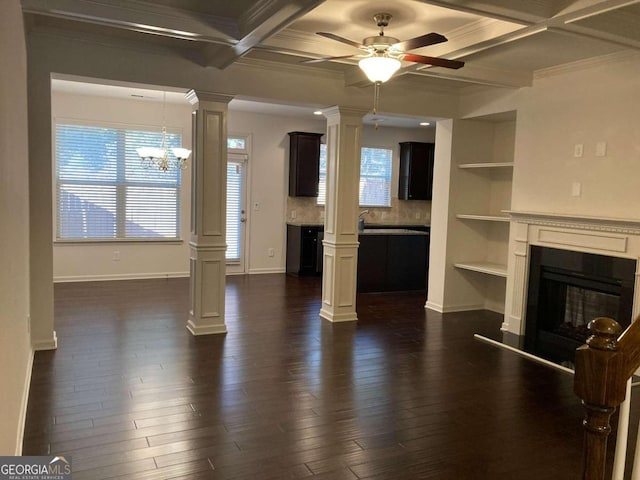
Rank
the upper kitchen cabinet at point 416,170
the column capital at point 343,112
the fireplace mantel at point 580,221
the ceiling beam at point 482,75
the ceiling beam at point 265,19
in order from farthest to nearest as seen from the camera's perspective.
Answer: the upper kitchen cabinet at point 416,170, the column capital at point 343,112, the ceiling beam at point 482,75, the fireplace mantel at point 580,221, the ceiling beam at point 265,19

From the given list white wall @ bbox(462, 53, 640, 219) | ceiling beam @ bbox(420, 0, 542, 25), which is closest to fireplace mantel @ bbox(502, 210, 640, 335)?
white wall @ bbox(462, 53, 640, 219)

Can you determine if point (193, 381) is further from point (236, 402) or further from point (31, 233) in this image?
point (31, 233)

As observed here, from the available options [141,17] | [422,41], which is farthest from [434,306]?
[141,17]

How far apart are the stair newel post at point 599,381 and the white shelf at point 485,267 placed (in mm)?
4662

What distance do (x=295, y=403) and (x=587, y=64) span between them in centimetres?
389

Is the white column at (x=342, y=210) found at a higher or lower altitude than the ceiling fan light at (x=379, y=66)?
lower

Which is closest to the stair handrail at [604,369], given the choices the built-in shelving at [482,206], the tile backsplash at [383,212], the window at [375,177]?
the built-in shelving at [482,206]

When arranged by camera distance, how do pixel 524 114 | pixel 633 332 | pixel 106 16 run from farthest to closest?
1. pixel 524 114
2. pixel 106 16
3. pixel 633 332

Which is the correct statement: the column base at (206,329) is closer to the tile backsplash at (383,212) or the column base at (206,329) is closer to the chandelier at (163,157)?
the chandelier at (163,157)

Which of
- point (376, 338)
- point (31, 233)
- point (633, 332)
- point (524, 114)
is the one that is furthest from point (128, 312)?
point (633, 332)

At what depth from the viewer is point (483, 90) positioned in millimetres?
5898

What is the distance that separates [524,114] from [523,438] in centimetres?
350

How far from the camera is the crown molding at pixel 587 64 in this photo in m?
4.46

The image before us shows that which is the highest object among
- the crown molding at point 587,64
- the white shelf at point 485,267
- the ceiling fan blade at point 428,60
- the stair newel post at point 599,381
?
the crown molding at point 587,64
